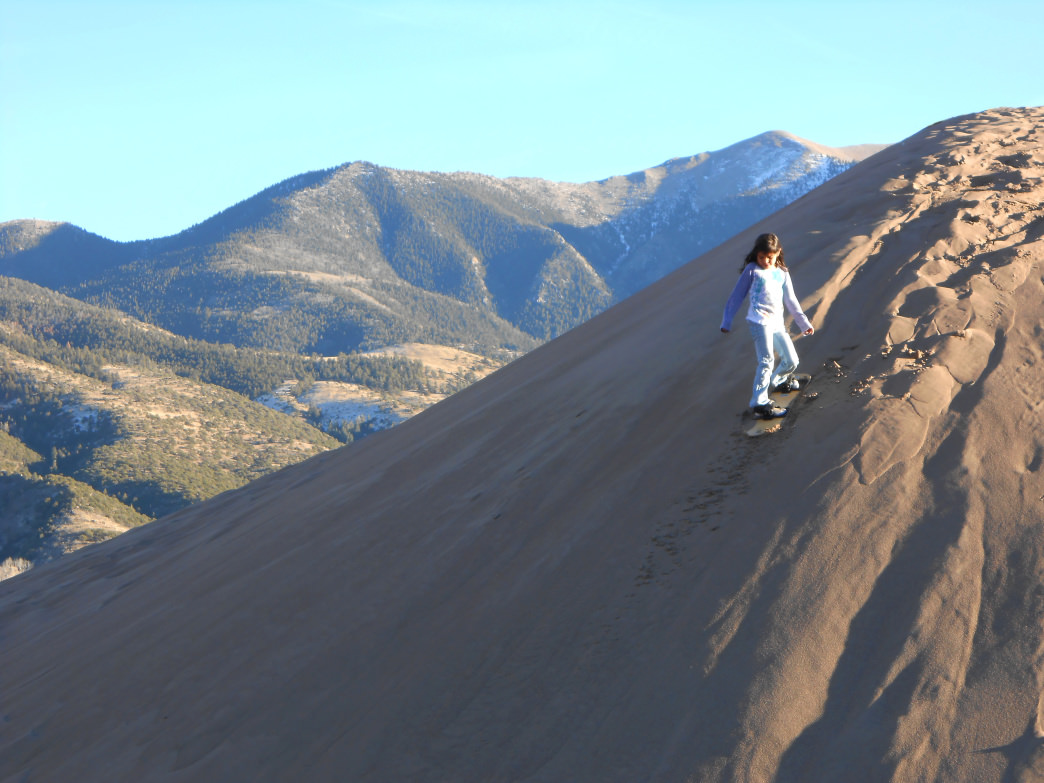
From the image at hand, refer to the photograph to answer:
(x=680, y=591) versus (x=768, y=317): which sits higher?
(x=768, y=317)

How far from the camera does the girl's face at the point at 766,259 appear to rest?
7207 mm

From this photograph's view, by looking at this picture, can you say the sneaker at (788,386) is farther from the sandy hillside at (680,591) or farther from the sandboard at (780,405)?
the sandy hillside at (680,591)

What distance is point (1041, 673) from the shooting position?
4379mm

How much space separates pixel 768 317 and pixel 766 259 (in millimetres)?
501

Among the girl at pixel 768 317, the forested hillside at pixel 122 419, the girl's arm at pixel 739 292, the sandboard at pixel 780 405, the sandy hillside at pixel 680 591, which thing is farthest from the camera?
the forested hillside at pixel 122 419

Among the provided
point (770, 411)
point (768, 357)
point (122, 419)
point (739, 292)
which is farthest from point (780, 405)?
point (122, 419)

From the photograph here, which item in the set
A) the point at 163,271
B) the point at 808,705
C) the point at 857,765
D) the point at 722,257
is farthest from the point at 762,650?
the point at 163,271

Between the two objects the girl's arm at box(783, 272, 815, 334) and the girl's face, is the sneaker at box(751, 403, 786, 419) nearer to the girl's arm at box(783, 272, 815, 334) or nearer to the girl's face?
the girl's arm at box(783, 272, 815, 334)

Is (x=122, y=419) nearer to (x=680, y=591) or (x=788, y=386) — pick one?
(x=788, y=386)

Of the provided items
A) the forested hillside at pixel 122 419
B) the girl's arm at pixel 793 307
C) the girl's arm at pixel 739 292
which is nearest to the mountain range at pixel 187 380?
the forested hillside at pixel 122 419

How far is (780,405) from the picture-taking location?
7039 millimetres

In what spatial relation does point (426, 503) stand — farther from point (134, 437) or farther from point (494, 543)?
point (134, 437)

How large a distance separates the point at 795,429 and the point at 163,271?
20380 cm

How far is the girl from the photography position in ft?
22.8
